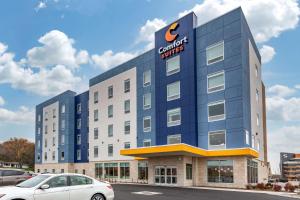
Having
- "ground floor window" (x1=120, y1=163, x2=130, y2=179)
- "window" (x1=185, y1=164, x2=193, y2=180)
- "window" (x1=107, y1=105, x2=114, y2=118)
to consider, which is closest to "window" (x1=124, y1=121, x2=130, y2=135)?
"window" (x1=107, y1=105, x2=114, y2=118)

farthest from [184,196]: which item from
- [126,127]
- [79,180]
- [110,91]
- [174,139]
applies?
[110,91]

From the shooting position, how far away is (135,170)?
45.2 m

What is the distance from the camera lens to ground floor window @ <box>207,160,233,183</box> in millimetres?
33094

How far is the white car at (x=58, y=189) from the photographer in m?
12.6

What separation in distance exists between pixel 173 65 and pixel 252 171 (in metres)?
14.2

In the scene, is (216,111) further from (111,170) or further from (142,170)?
(111,170)

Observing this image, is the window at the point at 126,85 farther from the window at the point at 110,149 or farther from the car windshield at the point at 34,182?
the car windshield at the point at 34,182

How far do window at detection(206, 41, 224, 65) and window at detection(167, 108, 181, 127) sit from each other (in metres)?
6.36

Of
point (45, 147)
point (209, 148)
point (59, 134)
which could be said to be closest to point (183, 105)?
point (209, 148)

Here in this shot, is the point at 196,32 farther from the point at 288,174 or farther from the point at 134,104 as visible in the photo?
the point at 288,174

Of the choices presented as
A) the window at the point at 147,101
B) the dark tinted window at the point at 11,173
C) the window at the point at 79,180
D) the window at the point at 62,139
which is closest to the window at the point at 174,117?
the window at the point at 147,101

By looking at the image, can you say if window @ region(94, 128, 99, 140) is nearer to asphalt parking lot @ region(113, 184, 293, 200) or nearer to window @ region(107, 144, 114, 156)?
window @ region(107, 144, 114, 156)

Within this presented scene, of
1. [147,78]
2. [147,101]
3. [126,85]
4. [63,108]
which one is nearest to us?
[147,101]

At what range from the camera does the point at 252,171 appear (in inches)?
1394
